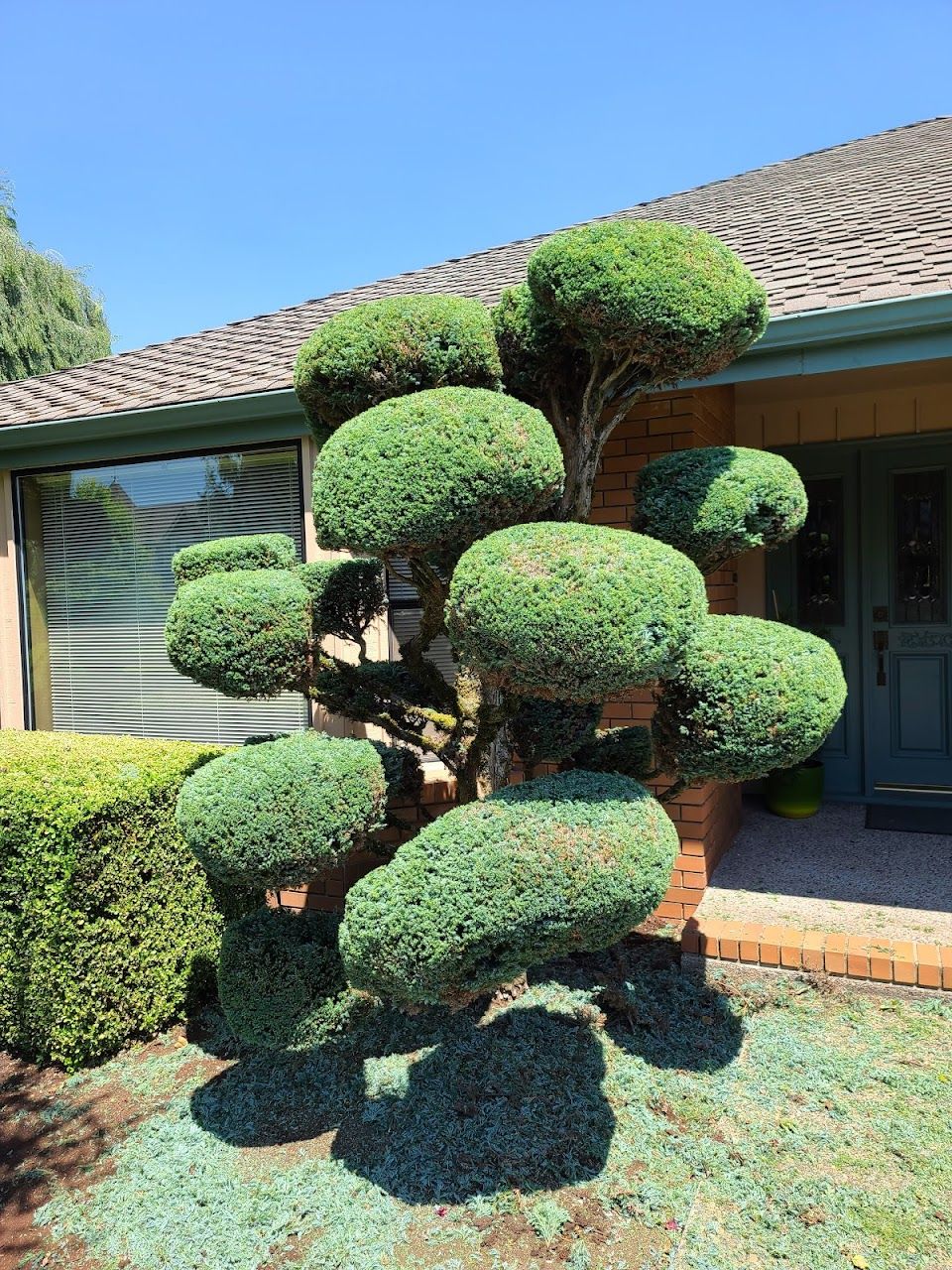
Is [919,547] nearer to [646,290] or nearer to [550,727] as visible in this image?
[550,727]

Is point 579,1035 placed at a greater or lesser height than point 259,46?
lesser

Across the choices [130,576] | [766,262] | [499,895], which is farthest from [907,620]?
[130,576]

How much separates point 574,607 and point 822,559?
4.30m

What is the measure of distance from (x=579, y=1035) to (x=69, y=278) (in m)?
16.6

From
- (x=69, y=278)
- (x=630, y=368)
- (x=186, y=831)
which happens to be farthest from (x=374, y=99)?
(x=69, y=278)

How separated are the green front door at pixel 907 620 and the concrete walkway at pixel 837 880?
57cm

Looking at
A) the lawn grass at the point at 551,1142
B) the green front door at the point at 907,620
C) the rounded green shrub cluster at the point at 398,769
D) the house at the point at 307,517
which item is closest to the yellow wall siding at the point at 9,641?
the house at the point at 307,517

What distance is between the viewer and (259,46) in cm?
642

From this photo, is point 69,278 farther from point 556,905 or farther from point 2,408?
point 556,905

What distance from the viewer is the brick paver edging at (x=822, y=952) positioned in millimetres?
3227

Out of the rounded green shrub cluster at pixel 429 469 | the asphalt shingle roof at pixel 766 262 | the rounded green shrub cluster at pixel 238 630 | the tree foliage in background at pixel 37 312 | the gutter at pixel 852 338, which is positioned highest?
the tree foliage in background at pixel 37 312

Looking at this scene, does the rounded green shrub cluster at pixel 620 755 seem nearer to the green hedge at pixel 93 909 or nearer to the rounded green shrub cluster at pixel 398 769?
the rounded green shrub cluster at pixel 398 769

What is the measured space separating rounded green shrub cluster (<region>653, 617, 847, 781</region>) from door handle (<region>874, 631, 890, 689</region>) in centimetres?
334

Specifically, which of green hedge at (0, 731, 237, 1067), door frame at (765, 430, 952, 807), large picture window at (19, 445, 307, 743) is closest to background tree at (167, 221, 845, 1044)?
green hedge at (0, 731, 237, 1067)
